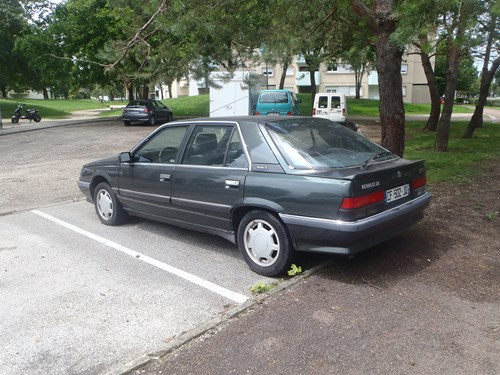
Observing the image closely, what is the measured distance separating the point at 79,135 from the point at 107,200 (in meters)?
15.9

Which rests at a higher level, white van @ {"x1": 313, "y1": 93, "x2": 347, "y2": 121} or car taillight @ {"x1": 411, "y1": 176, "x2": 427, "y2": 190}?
white van @ {"x1": 313, "y1": 93, "x2": 347, "y2": 121}

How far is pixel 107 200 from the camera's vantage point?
21.0ft

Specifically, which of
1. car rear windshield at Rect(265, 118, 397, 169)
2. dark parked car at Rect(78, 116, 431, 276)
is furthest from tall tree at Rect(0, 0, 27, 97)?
car rear windshield at Rect(265, 118, 397, 169)

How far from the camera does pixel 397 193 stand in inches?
173

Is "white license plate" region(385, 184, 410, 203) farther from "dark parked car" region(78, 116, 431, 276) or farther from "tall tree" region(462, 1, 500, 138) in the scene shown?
"tall tree" region(462, 1, 500, 138)

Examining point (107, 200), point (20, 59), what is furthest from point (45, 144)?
point (20, 59)

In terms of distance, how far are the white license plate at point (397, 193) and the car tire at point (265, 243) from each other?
99 centimetres

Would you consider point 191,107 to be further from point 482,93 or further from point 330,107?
point 482,93

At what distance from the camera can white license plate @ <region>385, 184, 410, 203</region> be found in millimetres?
4267

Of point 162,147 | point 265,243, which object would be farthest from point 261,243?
point 162,147

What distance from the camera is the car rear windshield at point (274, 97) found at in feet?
67.3

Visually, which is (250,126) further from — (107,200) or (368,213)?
(107,200)

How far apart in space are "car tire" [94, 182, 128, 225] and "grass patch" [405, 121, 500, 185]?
5299 mm

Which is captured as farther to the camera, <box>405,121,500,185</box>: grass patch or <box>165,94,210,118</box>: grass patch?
<box>165,94,210,118</box>: grass patch
